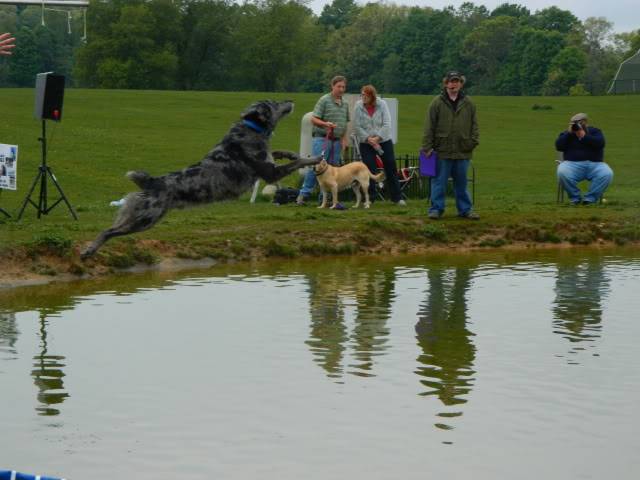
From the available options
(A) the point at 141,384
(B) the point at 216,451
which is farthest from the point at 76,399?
(B) the point at 216,451

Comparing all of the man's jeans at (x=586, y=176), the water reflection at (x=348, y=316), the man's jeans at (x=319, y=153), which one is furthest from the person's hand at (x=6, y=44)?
the man's jeans at (x=586, y=176)

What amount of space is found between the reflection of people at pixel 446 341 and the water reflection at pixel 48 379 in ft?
9.24

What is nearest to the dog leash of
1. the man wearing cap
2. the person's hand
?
the man wearing cap

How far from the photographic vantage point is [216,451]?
27.4ft

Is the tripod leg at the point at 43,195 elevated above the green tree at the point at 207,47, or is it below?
below

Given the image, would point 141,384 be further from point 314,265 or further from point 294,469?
point 314,265

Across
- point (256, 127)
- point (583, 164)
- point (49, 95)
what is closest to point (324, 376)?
point (256, 127)

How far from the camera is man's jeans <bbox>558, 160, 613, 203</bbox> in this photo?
75.5 ft

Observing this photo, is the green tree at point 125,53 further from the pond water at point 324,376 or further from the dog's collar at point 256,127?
the dog's collar at point 256,127

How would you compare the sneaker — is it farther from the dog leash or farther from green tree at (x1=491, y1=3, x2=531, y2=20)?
green tree at (x1=491, y1=3, x2=531, y2=20)

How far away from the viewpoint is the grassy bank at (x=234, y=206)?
1766 centimetres

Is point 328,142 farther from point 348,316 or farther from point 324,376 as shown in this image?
point 324,376

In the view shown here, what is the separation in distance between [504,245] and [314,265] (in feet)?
A: 11.6

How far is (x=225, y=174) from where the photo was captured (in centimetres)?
1338
